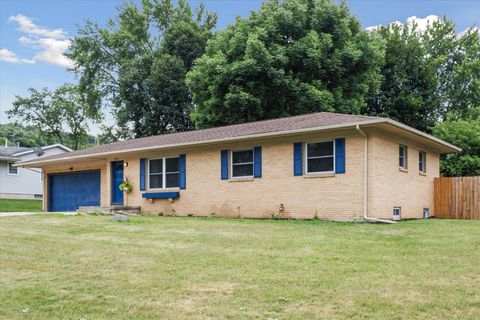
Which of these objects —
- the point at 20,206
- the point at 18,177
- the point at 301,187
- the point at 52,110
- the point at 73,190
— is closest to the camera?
the point at 301,187

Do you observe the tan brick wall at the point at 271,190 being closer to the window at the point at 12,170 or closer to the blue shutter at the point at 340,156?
the blue shutter at the point at 340,156

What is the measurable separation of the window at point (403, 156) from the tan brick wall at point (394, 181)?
0.57 feet

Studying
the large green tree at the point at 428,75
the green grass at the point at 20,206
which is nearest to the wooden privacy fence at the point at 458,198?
the large green tree at the point at 428,75

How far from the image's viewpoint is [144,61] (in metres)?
37.1

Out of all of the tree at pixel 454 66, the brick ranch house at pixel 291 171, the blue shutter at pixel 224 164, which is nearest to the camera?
the brick ranch house at pixel 291 171

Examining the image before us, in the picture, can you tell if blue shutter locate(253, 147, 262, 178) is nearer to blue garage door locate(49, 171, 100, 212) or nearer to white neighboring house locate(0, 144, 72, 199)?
blue garage door locate(49, 171, 100, 212)

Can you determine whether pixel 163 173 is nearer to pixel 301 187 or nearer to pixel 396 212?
pixel 301 187

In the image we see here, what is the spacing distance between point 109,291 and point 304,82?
23.3 metres

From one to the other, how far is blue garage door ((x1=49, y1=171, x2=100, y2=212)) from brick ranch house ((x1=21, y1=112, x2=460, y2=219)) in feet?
6.34

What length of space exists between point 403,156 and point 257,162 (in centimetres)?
487

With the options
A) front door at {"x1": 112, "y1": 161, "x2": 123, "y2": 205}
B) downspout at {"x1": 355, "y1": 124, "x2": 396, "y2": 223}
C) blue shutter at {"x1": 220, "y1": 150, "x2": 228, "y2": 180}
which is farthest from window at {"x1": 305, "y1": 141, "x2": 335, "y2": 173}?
front door at {"x1": 112, "y1": 161, "x2": 123, "y2": 205}

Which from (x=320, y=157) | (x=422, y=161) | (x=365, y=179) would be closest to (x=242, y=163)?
(x=320, y=157)

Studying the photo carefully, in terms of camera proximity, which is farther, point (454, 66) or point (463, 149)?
point (454, 66)

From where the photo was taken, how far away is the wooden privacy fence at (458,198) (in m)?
17.7
